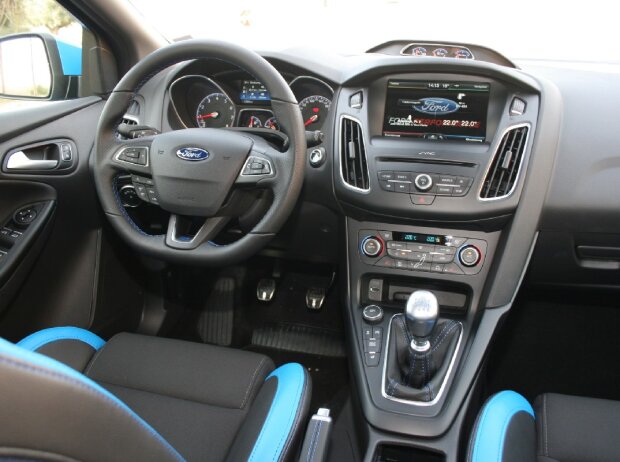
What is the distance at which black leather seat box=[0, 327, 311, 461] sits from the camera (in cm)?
53

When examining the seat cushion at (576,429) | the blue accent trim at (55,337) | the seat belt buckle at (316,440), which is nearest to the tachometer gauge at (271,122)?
the blue accent trim at (55,337)

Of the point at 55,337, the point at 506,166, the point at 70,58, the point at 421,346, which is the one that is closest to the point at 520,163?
the point at 506,166

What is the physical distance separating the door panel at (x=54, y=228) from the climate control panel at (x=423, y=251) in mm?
924

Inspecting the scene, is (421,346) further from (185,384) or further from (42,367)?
(42,367)

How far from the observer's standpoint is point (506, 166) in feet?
5.23

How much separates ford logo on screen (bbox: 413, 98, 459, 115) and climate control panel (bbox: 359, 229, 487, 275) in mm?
351

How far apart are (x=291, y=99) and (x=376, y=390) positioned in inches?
30.7

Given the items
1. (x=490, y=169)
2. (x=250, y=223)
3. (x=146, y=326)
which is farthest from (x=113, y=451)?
(x=146, y=326)

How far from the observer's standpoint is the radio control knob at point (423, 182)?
1.63m

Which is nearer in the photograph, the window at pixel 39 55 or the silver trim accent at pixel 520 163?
the silver trim accent at pixel 520 163

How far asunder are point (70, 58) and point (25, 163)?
539mm

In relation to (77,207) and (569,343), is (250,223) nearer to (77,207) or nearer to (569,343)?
(77,207)

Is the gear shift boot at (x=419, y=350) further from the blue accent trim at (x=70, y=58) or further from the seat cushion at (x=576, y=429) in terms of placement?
the blue accent trim at (x=70, y=58)

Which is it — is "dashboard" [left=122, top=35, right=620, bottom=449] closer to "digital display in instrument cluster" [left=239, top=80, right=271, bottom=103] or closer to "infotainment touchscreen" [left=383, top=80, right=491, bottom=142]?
"infotainment touchscreen" [left=383, top=80, right=491, bottom=142]
